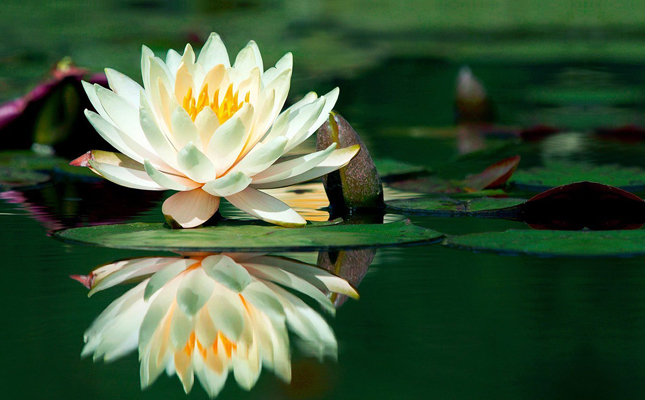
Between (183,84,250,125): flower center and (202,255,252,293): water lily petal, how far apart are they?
1.43ft

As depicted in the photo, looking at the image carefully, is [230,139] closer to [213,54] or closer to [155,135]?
[155,135]

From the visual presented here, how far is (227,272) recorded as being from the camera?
166 centimetres

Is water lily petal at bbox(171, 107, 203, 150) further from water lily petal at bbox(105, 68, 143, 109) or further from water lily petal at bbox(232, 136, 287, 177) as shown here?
water lily petal at bbox(105, 68, 143, 109)

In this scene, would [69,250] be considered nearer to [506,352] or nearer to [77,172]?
[506,352]

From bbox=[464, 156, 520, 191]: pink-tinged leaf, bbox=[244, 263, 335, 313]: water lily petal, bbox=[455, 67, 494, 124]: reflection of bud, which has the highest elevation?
bbox=[244, 263, 335, 313]: water lily petal

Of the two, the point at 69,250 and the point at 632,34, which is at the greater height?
the point at 69,250

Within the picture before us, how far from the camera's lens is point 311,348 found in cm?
123

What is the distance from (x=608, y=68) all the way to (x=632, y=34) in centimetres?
170

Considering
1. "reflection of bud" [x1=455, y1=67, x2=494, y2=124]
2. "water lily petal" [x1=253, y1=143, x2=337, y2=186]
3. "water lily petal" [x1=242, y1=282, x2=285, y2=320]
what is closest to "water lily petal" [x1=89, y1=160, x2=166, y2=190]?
"water lily petal" [x1=253, y1=143, x2=337, y2=186]

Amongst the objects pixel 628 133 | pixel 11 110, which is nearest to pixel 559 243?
pixel 11 110

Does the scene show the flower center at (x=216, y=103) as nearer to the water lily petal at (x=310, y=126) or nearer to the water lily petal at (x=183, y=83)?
the water lily petal at (x=183, y=83)

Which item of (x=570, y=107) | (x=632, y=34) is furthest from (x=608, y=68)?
(x=570, y=107)

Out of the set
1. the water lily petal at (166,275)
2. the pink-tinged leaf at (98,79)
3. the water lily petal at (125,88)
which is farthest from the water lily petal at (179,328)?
the pink-tinged leaf at (98,79)

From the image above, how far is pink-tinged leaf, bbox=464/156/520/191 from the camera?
2.75m
